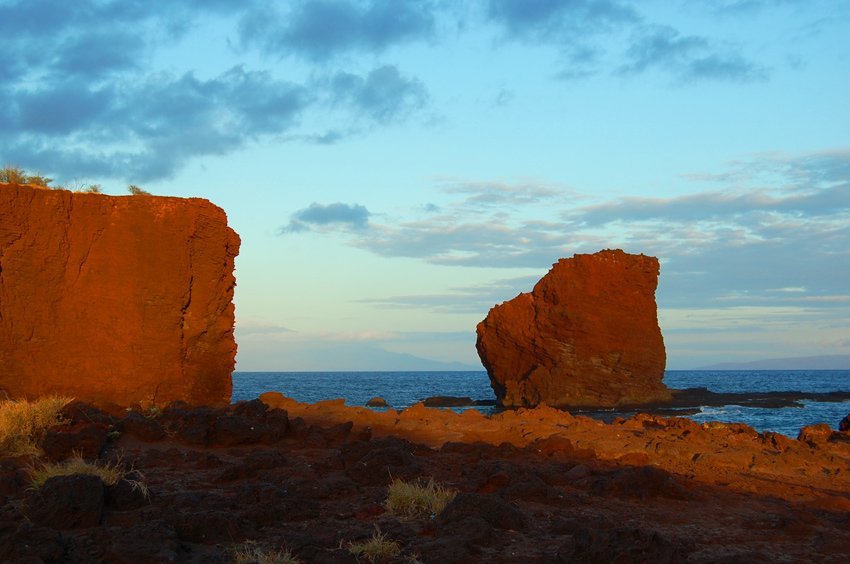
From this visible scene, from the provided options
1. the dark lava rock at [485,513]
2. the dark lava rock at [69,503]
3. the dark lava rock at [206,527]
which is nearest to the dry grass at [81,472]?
the dark lava rock at [69,503]

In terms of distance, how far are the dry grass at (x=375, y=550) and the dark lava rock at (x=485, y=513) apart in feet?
3.20

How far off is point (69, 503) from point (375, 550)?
2944mm

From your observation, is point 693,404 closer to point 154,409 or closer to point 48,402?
point 154,409

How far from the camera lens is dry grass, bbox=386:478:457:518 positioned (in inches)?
326

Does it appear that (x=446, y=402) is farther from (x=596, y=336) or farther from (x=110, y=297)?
(x=110, y=297)

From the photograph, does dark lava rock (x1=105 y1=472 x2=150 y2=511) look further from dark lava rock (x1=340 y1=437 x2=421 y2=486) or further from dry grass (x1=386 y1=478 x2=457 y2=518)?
dark lava rock (x1=340 y1=437 x2=421 y2=486)

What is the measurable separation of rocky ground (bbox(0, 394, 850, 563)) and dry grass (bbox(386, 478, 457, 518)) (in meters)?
0.16

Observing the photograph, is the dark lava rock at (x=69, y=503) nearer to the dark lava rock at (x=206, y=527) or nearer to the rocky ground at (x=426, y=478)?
the rocky ground at (x=426, y=478)

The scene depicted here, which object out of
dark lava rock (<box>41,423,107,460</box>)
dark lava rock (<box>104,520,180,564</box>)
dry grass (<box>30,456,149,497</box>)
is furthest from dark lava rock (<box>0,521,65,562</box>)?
dark lava rock (<box>41,423,107,460</box>)

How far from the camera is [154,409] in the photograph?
15992 millimetres

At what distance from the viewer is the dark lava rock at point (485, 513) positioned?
7.82 m

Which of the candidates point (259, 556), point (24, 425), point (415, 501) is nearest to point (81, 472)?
point (259, 556)

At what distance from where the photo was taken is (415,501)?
845cm

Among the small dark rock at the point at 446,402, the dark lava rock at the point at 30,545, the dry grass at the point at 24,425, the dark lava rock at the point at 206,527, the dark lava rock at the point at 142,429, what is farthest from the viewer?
the small dark rock at the point at 446,402
